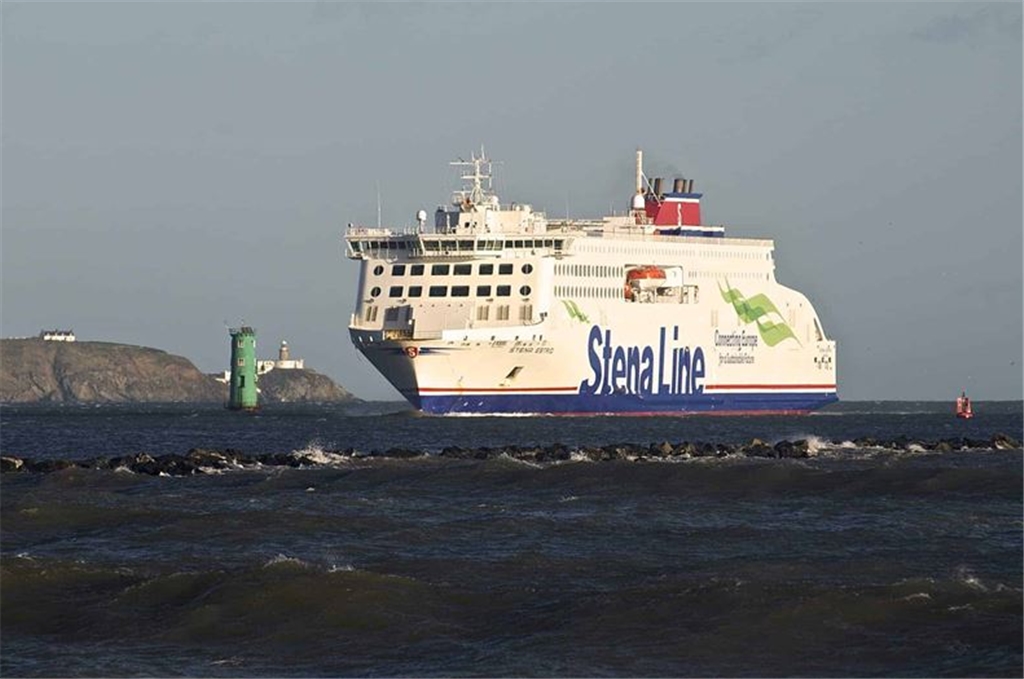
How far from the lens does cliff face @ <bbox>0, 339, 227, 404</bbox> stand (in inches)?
7264

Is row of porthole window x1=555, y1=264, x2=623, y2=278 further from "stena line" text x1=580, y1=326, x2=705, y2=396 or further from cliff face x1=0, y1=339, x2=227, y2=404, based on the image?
cliff face x1=0, y1=339, x2=227, y2=404

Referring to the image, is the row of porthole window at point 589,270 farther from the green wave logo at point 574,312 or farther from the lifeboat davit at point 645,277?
the green wave logo at point 574,312

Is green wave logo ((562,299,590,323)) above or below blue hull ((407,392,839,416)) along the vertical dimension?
above

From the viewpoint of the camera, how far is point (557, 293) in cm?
7950

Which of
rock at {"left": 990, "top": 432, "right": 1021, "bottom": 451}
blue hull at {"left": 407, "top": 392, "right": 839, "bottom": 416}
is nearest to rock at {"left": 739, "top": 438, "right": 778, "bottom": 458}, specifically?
rock at {"left": 990, "top": 432, "right": 1021, "bottom": 451}

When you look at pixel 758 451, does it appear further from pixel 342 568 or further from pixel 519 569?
pixel 342 568

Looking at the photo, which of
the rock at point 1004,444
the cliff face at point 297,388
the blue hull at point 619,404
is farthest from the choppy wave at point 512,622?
the cliff face at point 297,388

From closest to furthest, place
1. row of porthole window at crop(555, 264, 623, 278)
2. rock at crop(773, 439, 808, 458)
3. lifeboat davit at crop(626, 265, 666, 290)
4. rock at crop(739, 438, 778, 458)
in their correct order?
rock at crop(773, 439, 808, 458), rock at crop(739, 438, 778, 458), row of porthole window at crop(555, 264, 623, 278), lifeboat davit at crop(626, 265, 666, 290)

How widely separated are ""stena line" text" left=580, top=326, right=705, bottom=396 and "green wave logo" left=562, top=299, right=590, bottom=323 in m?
0.74

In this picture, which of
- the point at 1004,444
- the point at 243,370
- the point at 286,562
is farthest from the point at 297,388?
the point at 286,562

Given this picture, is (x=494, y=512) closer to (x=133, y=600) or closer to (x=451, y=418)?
(x=133, y=600)

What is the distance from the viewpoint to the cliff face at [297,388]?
183250mm

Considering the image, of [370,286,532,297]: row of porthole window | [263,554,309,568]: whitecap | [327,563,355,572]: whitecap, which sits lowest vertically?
[327,563,355,572]: whitecap

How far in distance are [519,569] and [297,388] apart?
161 meters
